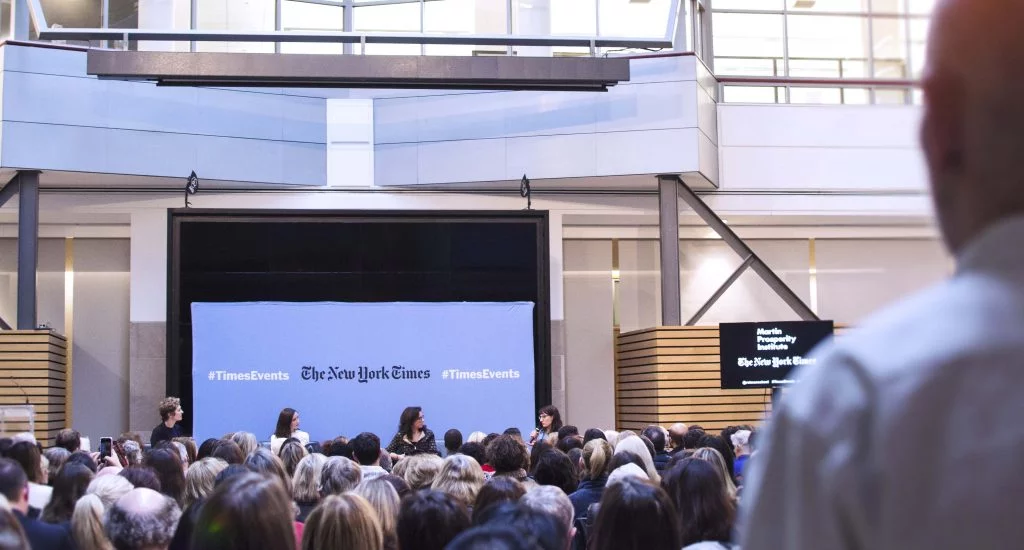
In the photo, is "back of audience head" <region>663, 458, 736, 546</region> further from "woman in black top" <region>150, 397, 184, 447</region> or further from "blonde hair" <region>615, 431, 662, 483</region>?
"woman in black top" <region>150, 397, 184, 447</region>

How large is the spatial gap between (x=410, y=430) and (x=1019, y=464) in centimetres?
1265

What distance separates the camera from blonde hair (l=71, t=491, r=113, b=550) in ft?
16.1

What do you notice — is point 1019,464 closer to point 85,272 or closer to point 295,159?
point 295,159

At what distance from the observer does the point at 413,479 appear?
7852 millimetres

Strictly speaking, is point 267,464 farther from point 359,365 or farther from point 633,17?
point 633,17

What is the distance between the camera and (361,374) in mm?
17656

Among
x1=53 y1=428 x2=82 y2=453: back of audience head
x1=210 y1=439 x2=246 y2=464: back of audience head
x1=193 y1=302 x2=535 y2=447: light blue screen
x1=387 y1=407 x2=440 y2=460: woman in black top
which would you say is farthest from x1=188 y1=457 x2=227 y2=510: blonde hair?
x1=193 y1=302 x2=535 y2=447: light blue screen

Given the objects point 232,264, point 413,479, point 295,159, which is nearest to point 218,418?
point 232,264

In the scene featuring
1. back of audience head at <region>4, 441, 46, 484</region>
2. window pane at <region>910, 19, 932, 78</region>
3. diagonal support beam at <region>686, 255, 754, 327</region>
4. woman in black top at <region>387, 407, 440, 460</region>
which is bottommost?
woman in black top at <region>387, 407, 440, 460</region>

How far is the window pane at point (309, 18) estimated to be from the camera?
18.8 metres

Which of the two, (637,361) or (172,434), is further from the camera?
(637,361)

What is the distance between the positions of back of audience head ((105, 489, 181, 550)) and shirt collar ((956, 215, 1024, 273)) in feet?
13.6

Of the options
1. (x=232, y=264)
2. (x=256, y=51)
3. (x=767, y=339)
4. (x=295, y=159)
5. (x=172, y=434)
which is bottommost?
(x=172, y=434)

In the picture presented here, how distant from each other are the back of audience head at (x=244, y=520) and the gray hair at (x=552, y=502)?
5.54ft
